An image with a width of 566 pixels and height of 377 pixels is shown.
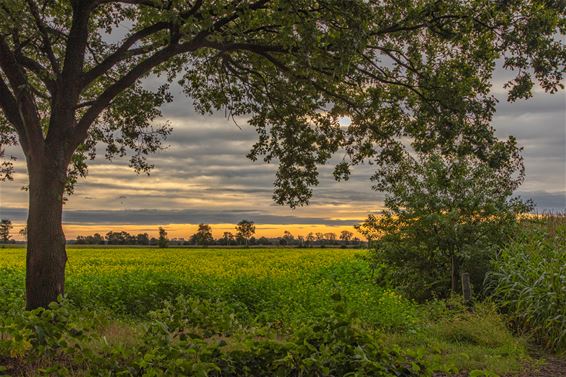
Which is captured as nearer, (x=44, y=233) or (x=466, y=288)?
(x=44, y=233)

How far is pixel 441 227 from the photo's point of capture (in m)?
16.7

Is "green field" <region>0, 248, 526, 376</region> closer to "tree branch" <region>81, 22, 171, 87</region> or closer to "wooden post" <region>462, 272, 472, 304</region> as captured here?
"wooden post" <region>462, 272, 472, 304</region>

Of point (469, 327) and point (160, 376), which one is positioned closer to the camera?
point (160, 376)

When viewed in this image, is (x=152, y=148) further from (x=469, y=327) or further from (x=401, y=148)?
(x=469, y=327)

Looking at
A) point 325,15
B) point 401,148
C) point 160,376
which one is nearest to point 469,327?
point 401,148

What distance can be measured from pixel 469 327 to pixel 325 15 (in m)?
7.03

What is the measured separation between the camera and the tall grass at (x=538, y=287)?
11582mm

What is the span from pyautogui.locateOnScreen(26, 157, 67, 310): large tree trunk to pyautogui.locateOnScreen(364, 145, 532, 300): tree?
8559mm

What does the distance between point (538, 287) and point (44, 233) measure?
10.7 m

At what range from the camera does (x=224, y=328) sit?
24.2ft

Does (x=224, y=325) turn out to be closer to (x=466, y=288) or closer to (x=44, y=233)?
(x=44, y=233)

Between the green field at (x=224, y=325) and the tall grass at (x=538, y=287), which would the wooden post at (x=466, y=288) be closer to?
the tall grass at (x=538, y=287)

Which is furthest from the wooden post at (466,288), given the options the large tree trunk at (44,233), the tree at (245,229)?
the tree at (245,229)

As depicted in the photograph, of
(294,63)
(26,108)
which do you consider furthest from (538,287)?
(26,108)
